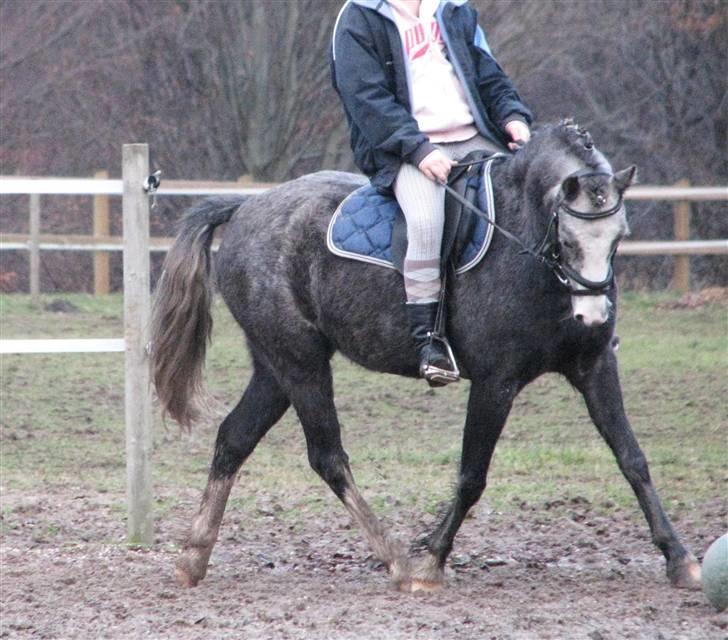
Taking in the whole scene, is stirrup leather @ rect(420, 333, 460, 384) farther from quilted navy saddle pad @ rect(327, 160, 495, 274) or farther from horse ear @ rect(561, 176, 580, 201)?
horse ear @ rect(561, 176, 580, 201)

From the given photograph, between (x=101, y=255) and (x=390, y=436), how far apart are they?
27.7 feet

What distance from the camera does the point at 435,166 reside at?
5648 millimetres

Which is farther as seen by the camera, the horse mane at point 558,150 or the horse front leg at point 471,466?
the horse front leg at point 471,466

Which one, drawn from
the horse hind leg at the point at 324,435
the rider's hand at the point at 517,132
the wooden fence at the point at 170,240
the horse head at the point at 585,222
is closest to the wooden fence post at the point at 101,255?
the wooden fence at the point at 170,240

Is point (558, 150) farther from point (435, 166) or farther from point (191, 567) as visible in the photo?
point (191, 567)

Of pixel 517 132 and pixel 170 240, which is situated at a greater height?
pixel 517 132

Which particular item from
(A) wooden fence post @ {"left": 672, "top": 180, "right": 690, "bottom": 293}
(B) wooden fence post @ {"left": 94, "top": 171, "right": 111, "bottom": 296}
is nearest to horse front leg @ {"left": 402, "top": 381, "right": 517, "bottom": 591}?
(B) wooden fence post @ {"left": 94, "top": 171, "right": 111, "bottom": 296}

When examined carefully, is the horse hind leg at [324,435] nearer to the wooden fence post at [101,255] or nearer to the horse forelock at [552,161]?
the horse forelock at [552,161]

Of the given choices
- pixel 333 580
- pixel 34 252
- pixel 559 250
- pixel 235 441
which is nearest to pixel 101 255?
pixel 34 252

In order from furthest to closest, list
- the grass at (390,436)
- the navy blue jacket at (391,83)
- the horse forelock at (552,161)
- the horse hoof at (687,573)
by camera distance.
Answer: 1. the grass at (390,436)
2. the navy blue jacket at (391,83)
3. the horse hoof at (687,573)
4. the horse forelock at (552,161)

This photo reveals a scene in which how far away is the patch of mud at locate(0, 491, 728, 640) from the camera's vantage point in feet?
16.6

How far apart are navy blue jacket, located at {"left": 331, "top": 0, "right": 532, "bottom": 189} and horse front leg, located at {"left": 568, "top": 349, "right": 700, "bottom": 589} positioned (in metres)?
1.09

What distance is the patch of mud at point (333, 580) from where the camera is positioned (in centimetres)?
505

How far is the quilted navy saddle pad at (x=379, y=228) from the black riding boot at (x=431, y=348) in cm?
21
